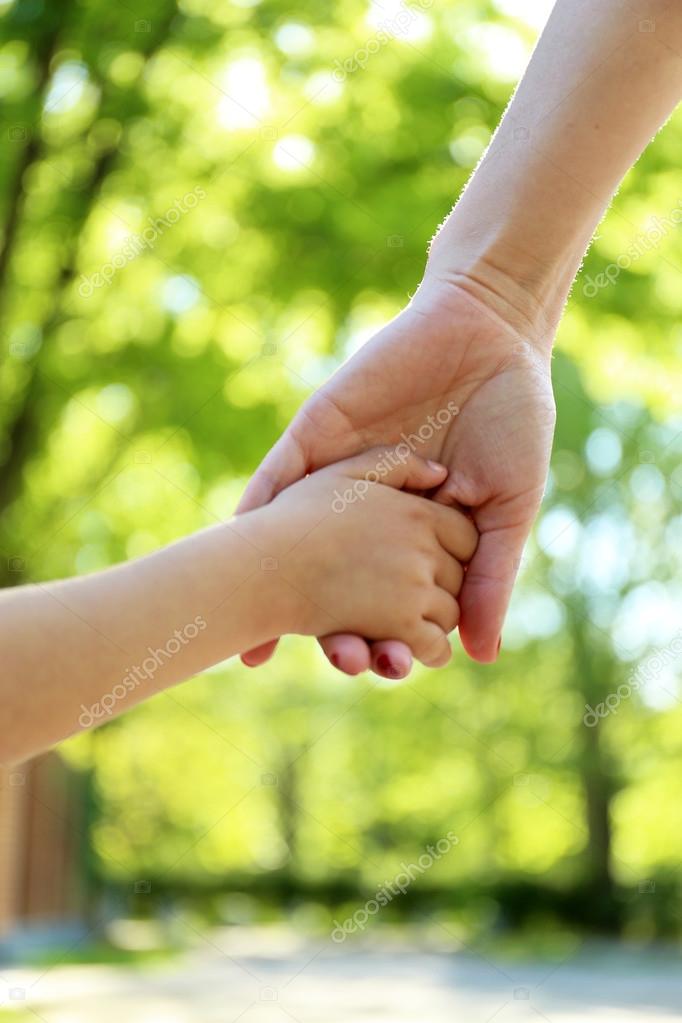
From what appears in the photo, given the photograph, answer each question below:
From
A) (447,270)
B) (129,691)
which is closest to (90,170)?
(447,270)

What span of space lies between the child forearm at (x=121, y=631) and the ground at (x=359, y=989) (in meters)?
6.83

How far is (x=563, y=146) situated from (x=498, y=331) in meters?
0.38

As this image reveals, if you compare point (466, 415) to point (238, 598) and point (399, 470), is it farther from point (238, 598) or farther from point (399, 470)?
point (238, 598)

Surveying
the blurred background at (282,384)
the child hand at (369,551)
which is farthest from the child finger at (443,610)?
the blurred background at (282,384)

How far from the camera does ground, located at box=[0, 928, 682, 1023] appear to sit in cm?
995

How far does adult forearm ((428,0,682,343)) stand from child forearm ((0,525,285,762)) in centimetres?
78

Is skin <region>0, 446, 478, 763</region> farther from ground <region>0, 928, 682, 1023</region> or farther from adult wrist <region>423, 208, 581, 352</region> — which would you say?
ground <region>0, 928, 682, 1023</region>

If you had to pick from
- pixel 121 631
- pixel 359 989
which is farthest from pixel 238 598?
pixel 359 989

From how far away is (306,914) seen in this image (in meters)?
26.8

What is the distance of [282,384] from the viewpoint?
A: 25.2ft

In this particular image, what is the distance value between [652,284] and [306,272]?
6.28ft

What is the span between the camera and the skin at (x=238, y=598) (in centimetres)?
188

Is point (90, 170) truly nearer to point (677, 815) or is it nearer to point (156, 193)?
point (156, 193)

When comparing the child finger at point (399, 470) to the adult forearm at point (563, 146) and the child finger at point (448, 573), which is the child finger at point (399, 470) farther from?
the adult forearm at point (563, 146)
